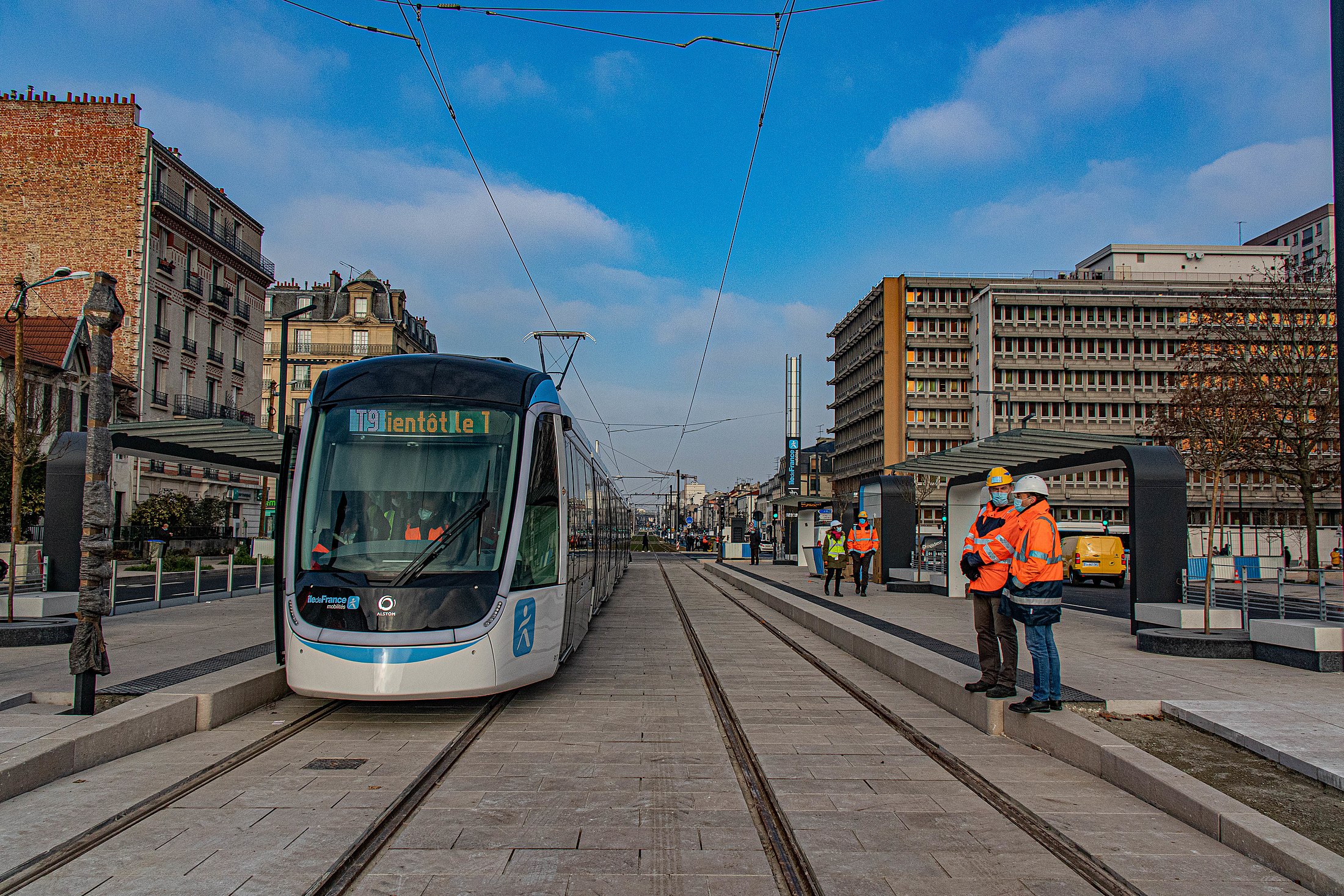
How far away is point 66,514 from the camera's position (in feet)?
49.0

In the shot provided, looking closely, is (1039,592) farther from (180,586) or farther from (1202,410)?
(1202,410)

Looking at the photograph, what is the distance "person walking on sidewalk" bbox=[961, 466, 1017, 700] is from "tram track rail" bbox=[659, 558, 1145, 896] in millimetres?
722

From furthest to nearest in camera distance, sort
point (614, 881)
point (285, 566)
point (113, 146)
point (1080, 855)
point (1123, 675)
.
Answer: point (113, 146)
point (1123, 675)
point (285, 566)
point (1080, 855)
point (614, 881)

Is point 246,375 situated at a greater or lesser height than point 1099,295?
lesser

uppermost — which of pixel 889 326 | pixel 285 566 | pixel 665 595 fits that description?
pixel 889 326

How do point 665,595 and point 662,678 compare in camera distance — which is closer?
point 662,678

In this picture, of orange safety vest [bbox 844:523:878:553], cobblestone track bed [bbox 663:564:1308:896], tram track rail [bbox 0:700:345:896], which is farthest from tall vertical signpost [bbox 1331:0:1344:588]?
orange safety vest [bbox 844:523:878:553]

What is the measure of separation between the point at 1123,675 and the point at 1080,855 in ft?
17.3

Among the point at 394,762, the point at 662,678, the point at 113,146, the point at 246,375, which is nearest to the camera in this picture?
the point at 394,762

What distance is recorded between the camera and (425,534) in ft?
25.8

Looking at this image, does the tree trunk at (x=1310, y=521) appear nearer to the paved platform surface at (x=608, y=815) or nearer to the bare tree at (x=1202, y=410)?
the bare tree at (x=1202, y=410)

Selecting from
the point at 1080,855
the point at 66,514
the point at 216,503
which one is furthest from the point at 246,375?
the point at 1080,855

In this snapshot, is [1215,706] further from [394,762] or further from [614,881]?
[394,762]

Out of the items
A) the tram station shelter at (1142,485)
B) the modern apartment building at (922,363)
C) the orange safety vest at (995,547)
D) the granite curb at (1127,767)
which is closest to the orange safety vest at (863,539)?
the tram station shelter at (1142,485)
